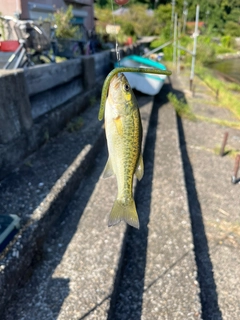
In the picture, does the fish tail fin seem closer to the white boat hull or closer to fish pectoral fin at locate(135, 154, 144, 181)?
fish pectoral fin at locate(135, 154, 144, 181)

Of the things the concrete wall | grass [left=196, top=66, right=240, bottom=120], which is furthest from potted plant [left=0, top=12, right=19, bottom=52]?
grass [left=196, top=66, right=240, bottom=120]

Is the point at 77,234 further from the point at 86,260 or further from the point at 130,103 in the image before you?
the point at 130,103

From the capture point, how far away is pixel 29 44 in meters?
6.98

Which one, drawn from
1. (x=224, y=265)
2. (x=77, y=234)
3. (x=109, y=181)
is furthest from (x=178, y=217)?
(x=77, y=234)

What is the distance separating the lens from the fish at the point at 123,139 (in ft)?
5.92

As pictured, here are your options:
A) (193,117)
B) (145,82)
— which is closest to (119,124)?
(145,82)

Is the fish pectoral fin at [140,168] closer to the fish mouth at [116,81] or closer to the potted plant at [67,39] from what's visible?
the fish mouth at [116,81]

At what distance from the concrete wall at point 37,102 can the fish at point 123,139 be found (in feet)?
10.8

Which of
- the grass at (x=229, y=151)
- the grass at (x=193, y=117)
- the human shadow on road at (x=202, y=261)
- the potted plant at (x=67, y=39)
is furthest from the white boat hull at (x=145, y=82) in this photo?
the human shadow on road at (x=202, y=261)

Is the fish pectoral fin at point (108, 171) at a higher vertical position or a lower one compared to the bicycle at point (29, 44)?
lower

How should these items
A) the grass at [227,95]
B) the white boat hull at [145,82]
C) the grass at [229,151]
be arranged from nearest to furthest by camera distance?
1. the grass at [229,151]
2. the white boat hull at [145,82]
3. the grass at [227,95]


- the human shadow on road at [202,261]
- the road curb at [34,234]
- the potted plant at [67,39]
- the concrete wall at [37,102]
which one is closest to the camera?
the road curb at [34,234]

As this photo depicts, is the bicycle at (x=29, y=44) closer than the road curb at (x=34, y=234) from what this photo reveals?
No

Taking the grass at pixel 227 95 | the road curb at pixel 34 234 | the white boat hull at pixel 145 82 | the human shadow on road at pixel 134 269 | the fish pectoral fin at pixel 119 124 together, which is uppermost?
the fish pectoral fin at pixel 119 124
